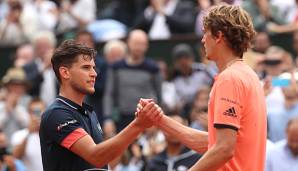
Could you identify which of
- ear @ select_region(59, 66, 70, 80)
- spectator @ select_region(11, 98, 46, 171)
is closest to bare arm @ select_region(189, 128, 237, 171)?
ear @ select_region(59, 66, 70, 80)

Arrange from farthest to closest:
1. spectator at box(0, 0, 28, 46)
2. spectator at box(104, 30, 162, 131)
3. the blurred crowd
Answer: spectator at box(0, 0, 28, 46) < spectator at box(104, 30, 162, 131) < the blurred crowd

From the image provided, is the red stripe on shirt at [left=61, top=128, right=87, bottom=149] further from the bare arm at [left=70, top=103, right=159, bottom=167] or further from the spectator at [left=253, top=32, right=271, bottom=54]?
the spectator at [left=253, top=32, right=271, bottom=54]

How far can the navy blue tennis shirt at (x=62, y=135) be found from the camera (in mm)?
7094

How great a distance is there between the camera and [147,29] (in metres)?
17.0

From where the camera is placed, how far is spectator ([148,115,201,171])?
37.3ft

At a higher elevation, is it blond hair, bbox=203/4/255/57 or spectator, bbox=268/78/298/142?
blond hair, bbox=203/4/255/57

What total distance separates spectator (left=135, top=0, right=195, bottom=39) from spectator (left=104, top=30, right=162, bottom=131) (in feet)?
7.17

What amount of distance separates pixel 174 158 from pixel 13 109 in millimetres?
3512

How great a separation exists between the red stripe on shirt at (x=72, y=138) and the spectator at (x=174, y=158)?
14.2 ft

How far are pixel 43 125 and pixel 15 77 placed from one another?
7671mm

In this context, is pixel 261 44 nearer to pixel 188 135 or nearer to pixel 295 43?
pixel 295 43

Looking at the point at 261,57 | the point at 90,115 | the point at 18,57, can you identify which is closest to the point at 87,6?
the point at 18,57

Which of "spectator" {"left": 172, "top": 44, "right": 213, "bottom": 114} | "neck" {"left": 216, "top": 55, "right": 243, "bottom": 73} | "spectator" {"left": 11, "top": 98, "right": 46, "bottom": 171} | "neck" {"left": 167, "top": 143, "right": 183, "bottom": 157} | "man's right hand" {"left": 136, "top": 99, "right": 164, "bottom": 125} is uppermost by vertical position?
"neck" {"left": 216, "top": 55, "right": 243, "bottom": 73}

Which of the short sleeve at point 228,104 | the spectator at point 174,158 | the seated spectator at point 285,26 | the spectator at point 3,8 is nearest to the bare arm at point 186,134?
the short sleeve at point 228,104
